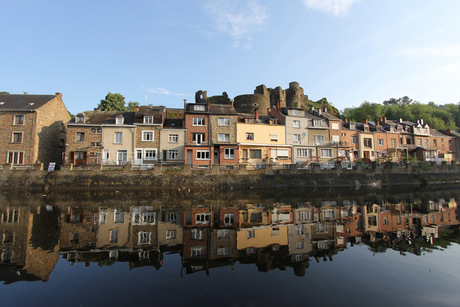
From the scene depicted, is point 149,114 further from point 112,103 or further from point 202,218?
point 202,218

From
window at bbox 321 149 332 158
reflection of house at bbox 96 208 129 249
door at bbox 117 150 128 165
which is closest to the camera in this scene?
reflection of house at bbox 96 208 129 249

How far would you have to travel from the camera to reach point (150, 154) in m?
34.9

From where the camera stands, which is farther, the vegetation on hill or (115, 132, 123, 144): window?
the vegetation on hill

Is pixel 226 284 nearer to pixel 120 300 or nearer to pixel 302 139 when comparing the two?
pixel 120 300

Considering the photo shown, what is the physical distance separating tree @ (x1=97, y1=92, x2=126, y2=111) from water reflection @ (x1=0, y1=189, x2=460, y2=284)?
3958 centimetres

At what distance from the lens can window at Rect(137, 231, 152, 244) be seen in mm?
9578

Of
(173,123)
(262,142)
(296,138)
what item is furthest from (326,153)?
(173,123)

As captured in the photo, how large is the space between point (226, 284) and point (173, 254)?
9.15 feet

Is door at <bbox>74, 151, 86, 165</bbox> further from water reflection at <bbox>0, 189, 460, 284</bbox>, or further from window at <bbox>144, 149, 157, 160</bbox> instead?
water reflection at <bbox>0, 189, 460, 284</bbox>

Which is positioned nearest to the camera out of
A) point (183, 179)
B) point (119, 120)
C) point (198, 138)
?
point (183, 179)

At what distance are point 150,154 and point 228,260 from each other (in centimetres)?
2953

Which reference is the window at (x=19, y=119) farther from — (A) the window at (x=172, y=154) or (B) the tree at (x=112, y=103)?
(A) the window at (x=172, y=154)

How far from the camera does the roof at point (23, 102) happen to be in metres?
33.5

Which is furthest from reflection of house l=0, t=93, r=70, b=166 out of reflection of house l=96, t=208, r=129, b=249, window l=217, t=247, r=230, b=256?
window l=217, t=247, r=230, b=256
